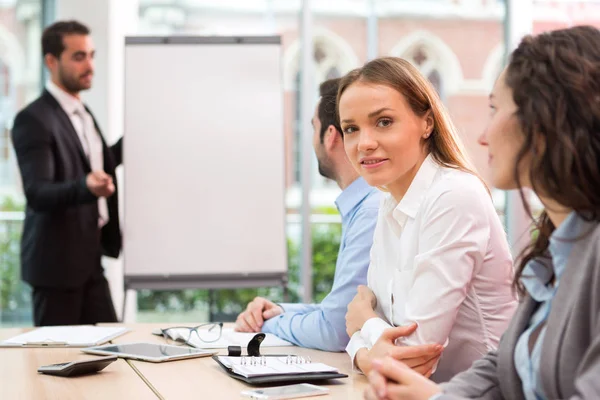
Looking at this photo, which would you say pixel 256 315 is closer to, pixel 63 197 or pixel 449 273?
pixel 449 273

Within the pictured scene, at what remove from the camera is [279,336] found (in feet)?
8.06

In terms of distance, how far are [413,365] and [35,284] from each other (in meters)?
2.78

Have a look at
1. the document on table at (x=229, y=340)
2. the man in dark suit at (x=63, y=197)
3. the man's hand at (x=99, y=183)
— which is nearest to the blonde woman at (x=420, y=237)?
the document on table at (x=229, y=340)

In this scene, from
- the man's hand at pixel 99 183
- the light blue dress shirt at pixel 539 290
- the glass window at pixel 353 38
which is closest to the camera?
the light blue dress shirt at pixel 539 290

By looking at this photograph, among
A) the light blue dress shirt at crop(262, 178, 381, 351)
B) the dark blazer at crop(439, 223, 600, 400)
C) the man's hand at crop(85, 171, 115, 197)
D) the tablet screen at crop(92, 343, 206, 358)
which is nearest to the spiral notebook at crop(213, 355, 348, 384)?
the tablet screen at crop(92, 343, 206, 358)

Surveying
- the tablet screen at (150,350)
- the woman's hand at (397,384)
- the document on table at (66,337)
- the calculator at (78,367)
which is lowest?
the document on table at (66,337)

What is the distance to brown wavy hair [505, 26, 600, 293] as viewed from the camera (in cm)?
121

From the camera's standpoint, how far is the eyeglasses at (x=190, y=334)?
237cm

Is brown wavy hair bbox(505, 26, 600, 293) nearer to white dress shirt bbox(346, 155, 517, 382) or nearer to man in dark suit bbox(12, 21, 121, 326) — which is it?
white dress shirt bbox(346, 155, 517, 382)

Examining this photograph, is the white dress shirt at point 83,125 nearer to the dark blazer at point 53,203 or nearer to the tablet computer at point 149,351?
the dark blazer at point 53,203

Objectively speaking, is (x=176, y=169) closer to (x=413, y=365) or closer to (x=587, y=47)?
(x=413, y=365)

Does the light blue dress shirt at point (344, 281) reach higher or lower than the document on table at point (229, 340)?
higher

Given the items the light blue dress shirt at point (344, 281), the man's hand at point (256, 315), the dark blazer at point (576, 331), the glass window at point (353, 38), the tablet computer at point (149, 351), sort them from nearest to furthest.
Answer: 1. the dark blazer at point (576, 331)
2. the tablet computer at point (149, 351)
3. the light blue dress shirt at point (344, 281)
4. the man's hand at point (256, 315)
5. the glass window at point (353, 38)

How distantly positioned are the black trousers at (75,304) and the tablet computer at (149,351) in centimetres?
179
